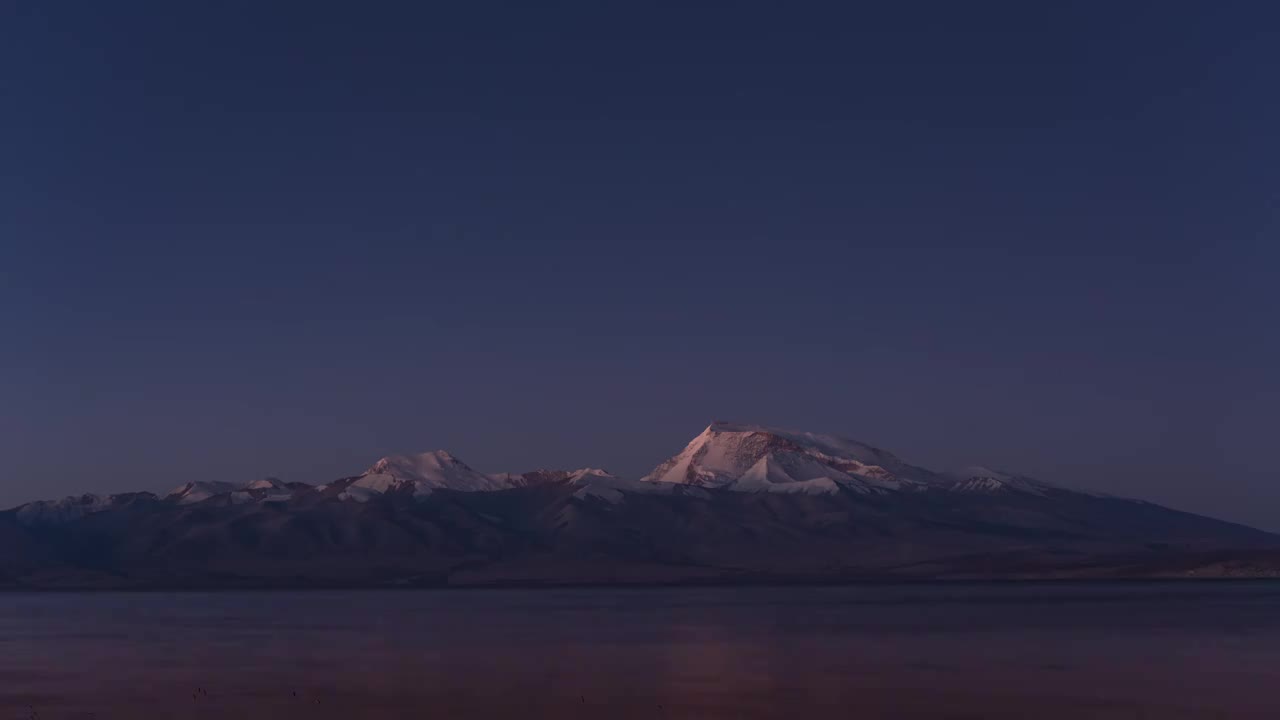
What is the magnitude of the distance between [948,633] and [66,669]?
34244mm

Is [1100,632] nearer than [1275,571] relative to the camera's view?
Yes

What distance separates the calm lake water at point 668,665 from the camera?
38594 mm

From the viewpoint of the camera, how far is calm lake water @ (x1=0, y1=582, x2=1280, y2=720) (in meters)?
38.6

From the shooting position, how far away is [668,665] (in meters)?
50.3

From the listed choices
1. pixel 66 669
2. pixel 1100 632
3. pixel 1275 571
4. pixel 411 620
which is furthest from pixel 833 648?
pixel 1275 571

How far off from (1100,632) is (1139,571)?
135067 millimetres

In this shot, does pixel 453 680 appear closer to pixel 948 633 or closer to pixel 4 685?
pixel 4 685

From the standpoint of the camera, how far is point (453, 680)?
149 ft

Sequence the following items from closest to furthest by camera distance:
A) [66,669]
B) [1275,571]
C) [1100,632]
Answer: [66,669]
[1100,632]
[1275,571]

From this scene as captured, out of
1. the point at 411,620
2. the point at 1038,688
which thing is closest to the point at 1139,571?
the point at 411,620

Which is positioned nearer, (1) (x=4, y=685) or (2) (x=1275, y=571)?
(1) (x=4, y=685)

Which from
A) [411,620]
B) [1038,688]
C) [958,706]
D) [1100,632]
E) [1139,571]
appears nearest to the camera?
[958,706]

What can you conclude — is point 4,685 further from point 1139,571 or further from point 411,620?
point 1139,571

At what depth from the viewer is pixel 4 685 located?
45156mm
